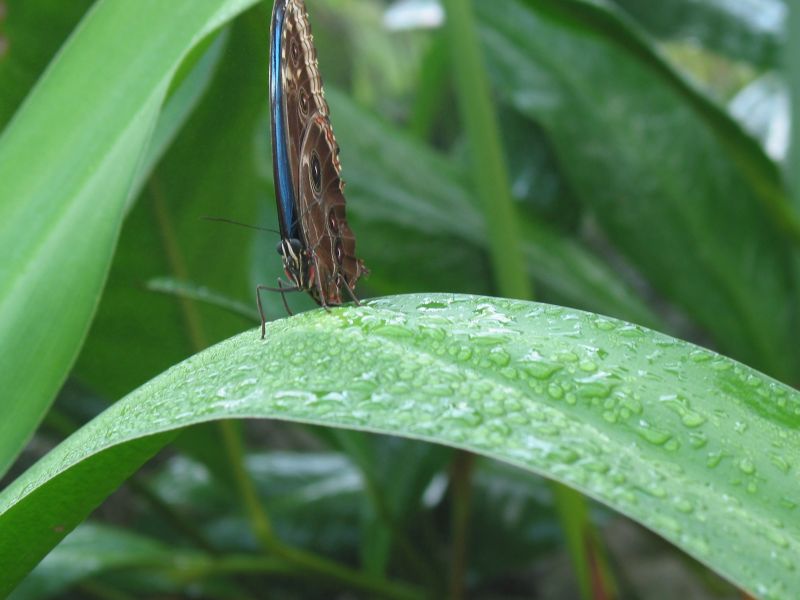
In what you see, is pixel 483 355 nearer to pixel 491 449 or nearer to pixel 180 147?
pixel 491 449

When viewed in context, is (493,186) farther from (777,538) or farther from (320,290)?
(777,538)

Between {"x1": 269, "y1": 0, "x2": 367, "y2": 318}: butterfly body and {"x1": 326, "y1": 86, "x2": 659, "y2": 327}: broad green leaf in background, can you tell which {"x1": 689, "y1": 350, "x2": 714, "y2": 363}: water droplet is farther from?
{"x1": 326, "y1": 86, "x2": 659, "y2": 327}: broad green leaf in background

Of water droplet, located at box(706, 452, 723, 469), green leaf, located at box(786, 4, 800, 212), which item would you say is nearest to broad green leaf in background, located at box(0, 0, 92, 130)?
water droplet, located at box(706, 452, 723, 469)

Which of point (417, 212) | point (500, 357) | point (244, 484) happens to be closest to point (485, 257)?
point (417, 212)

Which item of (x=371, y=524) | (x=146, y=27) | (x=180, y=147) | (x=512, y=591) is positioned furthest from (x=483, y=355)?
(x=512, y=591)

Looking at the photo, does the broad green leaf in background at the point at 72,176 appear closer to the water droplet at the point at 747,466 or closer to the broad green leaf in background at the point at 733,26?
the water droplet at the point at 747,466

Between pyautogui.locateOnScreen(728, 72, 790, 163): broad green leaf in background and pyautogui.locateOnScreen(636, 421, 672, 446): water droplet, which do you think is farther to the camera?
pyautogui.locateOnScreen(728, 72, 790, 163): broad green leaf in background
